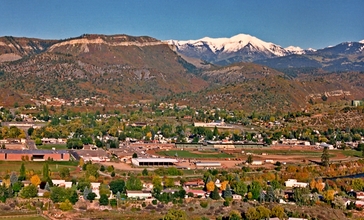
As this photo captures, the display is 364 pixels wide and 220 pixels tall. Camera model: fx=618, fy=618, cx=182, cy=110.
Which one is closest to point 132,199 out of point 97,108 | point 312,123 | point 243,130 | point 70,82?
point 243,130

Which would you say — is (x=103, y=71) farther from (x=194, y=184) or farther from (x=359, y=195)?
(x=359, y=195)

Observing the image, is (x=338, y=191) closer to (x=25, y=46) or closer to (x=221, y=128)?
(x=221, y=128)

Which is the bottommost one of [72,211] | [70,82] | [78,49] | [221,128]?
[72,211]

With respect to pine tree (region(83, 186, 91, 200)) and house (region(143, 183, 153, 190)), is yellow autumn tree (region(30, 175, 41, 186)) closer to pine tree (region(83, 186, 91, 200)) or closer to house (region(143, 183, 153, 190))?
pine tree (region(83, 186, 91, 200))

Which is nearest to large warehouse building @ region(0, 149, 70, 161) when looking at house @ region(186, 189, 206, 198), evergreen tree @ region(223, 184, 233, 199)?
house @ region(186, 189, 206, 198)

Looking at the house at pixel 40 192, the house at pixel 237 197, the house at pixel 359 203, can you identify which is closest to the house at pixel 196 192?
the house at pixel 237 197

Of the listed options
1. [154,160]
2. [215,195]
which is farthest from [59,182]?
[154,160]

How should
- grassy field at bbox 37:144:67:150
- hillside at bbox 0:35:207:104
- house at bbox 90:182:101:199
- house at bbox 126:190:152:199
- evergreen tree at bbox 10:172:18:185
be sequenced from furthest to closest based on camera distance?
hillside at bbox 0:35:207:104 → grassy field at bbox 37:144:67:150 → evergreen tree at bbox 10:172:18:185 → house at bbox 126:190:152:199 → house at bbox 90:182:101:199
